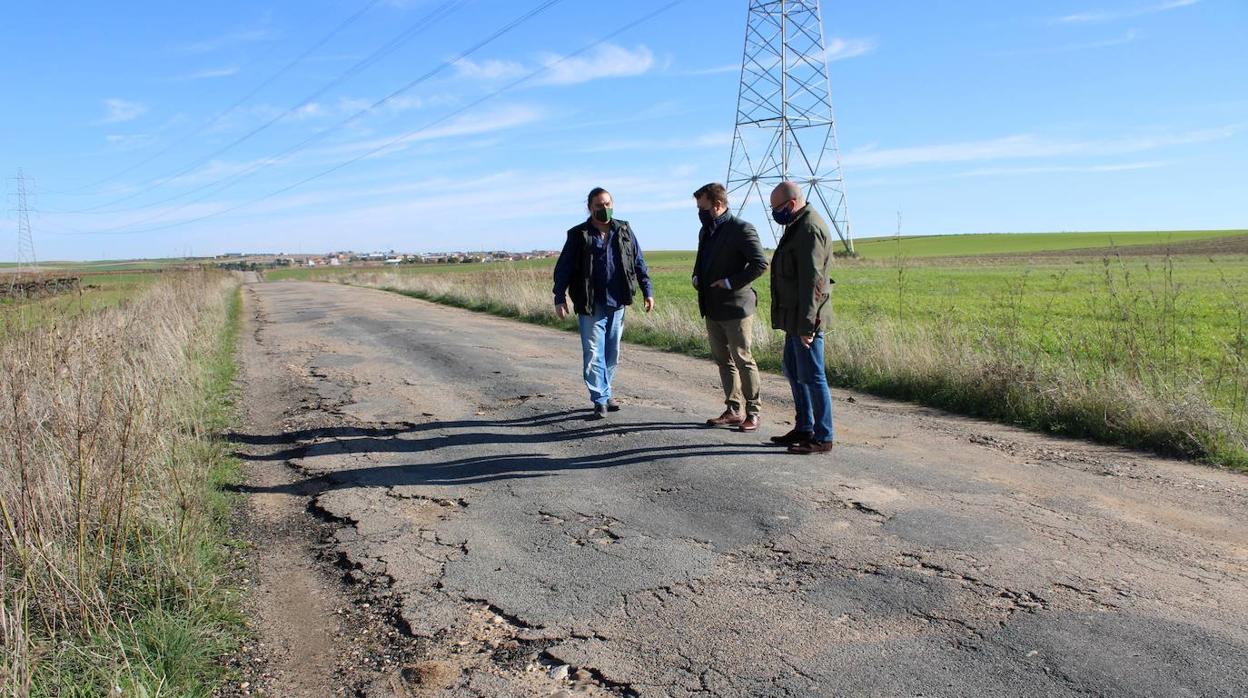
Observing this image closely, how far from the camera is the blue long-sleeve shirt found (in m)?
7.54

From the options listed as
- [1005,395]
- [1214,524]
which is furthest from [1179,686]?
[1005,395]

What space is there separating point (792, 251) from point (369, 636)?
3.83 metres

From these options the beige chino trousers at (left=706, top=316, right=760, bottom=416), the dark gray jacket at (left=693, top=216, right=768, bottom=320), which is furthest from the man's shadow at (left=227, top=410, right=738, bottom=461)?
the dark gray jacket at (left=693, top=216, right=768, bottom=320)

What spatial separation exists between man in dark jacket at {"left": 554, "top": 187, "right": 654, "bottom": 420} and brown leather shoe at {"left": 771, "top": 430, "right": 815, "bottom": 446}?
1.74 metres

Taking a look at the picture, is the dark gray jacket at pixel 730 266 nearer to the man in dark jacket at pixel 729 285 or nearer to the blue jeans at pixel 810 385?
the man in dark jacket at pixel 729 285

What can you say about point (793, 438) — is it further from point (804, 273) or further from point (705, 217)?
point (705, 217)

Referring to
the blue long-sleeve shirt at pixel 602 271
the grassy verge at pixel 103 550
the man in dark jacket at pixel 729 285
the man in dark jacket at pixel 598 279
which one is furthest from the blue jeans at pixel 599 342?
the grassy verge at pixel 103 550

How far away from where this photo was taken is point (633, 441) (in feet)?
22.2

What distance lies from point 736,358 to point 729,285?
630mm

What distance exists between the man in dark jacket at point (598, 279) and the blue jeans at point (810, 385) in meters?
1.61

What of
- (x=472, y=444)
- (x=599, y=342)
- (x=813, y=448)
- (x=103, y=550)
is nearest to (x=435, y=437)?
(x=472, y=444)

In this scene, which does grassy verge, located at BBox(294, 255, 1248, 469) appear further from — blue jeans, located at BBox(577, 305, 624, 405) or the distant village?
the distant village

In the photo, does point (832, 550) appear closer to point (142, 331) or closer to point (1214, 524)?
point (1214, 524)

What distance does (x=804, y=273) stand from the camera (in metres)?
5.99
